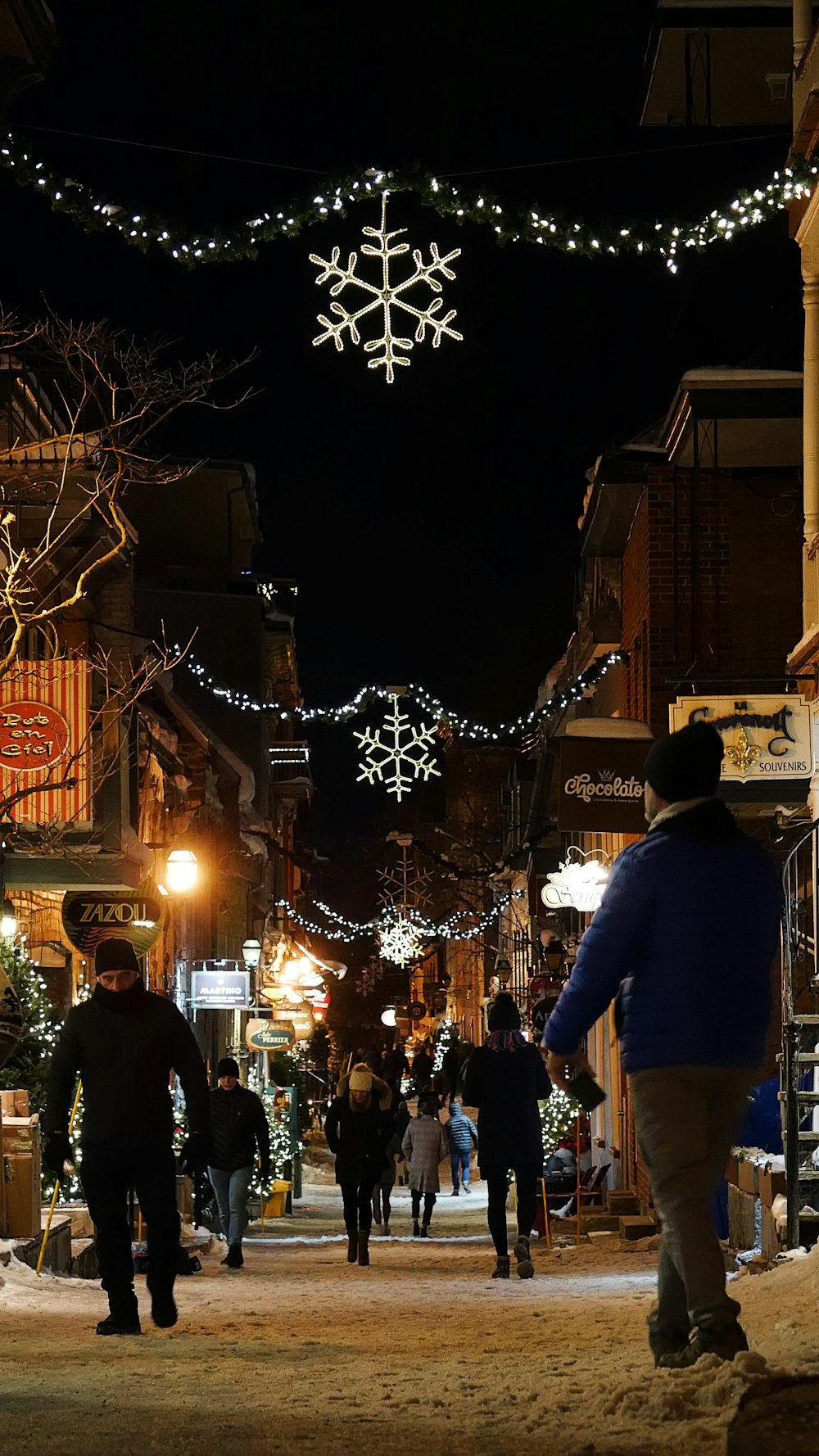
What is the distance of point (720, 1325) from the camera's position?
223 inches

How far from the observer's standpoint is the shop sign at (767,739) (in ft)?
51.5

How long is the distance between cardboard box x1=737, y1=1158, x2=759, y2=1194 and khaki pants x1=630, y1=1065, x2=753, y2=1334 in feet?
21.4

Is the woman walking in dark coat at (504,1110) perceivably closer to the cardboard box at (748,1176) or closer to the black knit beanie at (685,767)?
the cardboard box at (748,1176)

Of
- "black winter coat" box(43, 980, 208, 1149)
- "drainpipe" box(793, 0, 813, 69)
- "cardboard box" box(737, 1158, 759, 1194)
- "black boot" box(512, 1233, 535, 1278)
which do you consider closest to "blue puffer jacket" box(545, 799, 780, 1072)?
"black winter coat" box(43, 980, 208, 1149)

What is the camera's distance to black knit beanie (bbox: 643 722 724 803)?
20.4ft

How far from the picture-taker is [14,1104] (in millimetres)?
14469

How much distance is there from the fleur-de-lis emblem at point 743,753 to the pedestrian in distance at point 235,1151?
18.2 feet

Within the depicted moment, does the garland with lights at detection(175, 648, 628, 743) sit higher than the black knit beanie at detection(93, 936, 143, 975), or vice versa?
the garland with lights at detection(175, 648, 628, 743)

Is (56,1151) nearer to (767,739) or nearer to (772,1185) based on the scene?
(772,1185)

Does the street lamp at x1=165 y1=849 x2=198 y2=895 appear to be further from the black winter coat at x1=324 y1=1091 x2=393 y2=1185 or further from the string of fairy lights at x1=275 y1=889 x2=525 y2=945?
the string of fairy lights at x1=275 y1=889 x2=525 y2=945

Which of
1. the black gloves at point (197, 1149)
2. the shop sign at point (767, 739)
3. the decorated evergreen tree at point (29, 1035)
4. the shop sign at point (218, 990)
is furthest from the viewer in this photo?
the shop sign at point (218, 990)

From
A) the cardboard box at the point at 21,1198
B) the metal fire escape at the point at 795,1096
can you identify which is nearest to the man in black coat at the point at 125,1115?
the metal fire escape at the point at 795,1096

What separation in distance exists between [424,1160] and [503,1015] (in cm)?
1054

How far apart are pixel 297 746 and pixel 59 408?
3428 cm
